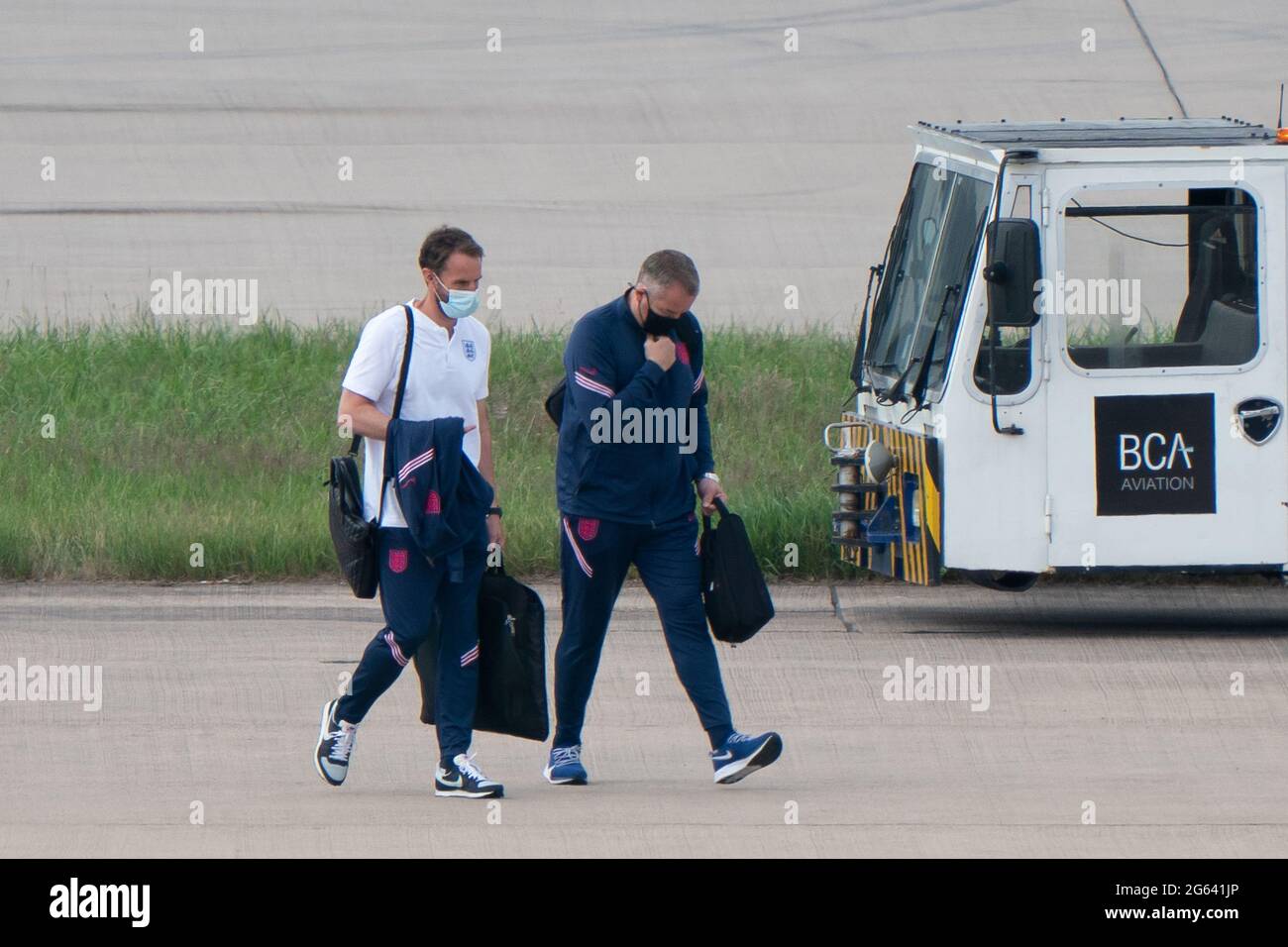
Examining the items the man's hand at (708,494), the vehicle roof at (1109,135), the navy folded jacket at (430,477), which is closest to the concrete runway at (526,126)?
the vehicle roof at (1109,135)

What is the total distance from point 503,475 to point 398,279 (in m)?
6.67

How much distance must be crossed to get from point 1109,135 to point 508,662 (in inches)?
183

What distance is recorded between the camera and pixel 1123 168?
10.0 m

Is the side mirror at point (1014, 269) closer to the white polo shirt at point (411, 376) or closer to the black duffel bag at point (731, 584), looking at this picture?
the black duffel bag at point (731, 584)

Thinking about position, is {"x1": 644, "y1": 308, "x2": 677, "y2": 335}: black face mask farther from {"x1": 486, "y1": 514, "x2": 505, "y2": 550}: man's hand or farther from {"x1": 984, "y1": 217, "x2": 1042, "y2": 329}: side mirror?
{"x1": 984, "y1": 217, "x2": 1042, "y2": 329}: side mirror

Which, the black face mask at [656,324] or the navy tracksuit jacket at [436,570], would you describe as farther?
the black face mask at [656,324]

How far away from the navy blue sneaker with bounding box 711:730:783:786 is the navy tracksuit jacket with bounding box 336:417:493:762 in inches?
32.7

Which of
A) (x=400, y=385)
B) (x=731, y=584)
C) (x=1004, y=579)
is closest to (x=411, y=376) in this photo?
(x=400, y=385)

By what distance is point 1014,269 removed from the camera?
32.0 feet

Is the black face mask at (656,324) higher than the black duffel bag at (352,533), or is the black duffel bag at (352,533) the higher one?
the black face mask at (656,324)

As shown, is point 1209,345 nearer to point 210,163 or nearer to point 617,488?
point 617,488

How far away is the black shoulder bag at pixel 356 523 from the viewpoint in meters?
6.80

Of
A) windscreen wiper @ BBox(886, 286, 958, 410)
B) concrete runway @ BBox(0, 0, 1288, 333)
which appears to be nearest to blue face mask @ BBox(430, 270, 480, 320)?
windscreen wiper @ BBox(886, 286, 958, 410)

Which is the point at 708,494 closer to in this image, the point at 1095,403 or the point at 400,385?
the point at 400,385
